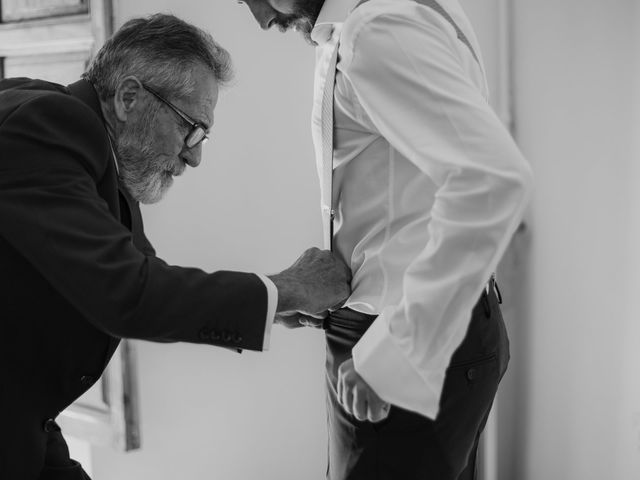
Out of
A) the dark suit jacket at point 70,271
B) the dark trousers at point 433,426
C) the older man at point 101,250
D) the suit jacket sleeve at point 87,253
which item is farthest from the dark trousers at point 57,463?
the dark trousers at point 433,426

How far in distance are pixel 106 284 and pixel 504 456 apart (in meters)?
1.90

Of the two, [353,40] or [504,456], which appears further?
[504,456]

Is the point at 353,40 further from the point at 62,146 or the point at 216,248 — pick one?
the point at 216,248

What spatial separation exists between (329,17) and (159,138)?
44 cm

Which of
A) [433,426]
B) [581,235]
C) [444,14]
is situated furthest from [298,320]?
[581,235]

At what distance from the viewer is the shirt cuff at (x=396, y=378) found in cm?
116

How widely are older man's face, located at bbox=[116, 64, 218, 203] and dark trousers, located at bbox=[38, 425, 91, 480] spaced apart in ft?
1.67

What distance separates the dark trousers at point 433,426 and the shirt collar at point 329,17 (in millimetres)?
465

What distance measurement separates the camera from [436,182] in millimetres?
1153

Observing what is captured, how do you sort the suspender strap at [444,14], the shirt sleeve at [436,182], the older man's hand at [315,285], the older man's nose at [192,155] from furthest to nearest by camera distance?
the older man's nose at [192,155]
the older man's hand at [315,285]
the suspender strap at [444,14]
the shirt sleeve at [436,182]

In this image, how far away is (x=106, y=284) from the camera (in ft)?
4.11

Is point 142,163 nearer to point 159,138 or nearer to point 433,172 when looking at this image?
point 159,138

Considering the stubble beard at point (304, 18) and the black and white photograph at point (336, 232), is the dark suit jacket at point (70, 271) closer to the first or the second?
the black and white photograph at point (336, 232)

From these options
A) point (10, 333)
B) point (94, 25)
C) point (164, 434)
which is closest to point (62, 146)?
point (10, 333)
